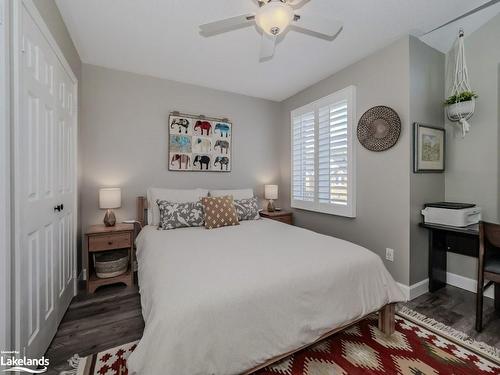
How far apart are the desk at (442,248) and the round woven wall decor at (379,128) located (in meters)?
0.92

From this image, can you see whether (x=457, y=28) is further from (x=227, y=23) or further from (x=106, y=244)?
(x=106, y=244)

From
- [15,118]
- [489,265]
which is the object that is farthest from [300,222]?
[15,118]

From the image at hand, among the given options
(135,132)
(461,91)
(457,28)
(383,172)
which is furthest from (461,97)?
(135,132)

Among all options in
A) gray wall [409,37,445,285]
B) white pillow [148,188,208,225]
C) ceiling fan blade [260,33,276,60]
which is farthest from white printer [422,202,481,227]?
white pillow [148,188,208,225]

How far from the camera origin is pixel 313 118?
3.35 metres

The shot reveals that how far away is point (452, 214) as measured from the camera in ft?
7.13

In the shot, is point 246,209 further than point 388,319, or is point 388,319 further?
point 246,209

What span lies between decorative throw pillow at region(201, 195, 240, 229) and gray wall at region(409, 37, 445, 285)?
74.0 inches

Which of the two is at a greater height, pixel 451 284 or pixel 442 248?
pixel 442 248

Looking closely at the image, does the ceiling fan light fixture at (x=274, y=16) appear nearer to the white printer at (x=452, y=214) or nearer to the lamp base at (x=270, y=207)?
the white printer at (x=452, y=214)

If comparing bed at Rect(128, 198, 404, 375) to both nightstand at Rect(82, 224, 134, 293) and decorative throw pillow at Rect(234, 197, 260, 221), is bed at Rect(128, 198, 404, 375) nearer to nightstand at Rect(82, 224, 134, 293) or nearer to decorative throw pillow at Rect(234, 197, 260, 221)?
nightstand at Rect(82, 224, 134, 293)

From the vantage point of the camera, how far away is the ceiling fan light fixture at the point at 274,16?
1454 mm

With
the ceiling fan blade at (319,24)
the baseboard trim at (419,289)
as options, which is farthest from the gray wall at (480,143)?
the ceiling fan blade at (319,24)

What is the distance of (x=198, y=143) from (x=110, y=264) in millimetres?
1880
